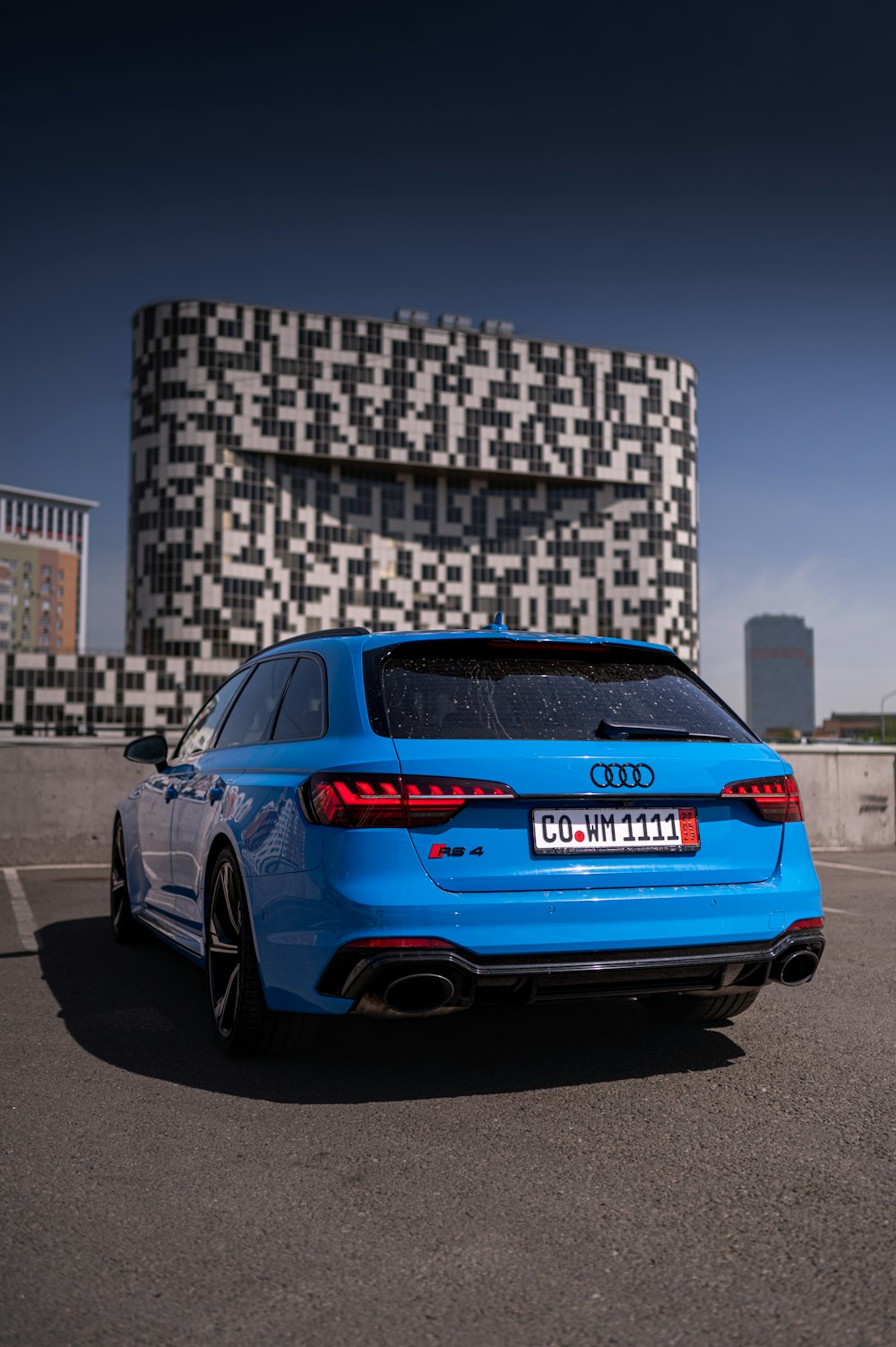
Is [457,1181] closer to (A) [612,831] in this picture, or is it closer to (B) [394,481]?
(A) [612,831]

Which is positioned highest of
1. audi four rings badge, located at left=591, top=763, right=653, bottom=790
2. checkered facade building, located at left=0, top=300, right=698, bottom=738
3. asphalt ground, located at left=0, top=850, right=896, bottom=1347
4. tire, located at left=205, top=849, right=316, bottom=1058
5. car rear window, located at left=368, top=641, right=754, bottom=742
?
checkered facade building, located at left=0, top=300, right=698, bottom=738

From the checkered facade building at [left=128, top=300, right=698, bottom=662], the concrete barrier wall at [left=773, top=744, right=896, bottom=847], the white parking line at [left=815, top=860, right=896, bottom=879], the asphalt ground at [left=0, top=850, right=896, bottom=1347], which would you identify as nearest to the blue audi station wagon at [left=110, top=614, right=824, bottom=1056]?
the asphalt ground at [left=0, top=850, right=896, bottom=1347]

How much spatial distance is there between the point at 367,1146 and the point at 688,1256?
42.5 inches

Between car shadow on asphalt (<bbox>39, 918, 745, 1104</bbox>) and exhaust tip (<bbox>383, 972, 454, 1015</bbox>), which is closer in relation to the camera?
exhaust tip (<bbox>383, 972, 454, 1015</bbox>)

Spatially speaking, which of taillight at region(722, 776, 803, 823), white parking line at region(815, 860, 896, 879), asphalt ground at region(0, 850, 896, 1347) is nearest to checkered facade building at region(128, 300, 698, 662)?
white parking line at region(815, 860, 896, 879)

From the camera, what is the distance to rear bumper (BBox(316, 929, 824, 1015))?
140 inches

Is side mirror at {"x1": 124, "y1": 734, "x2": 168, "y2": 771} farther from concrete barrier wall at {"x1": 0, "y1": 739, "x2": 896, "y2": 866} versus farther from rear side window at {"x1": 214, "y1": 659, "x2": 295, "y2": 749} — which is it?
concrete barrier wall at {"x1": 0, "y1": 739, "x2": 896, "y2": 866}

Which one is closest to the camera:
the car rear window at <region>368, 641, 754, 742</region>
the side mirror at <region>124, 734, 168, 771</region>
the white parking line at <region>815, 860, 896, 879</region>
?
the car rear window at <region>368, 641, 754, 742</region>

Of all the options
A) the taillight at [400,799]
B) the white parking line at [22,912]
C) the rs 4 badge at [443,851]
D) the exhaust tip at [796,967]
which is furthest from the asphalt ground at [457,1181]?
the white parking line at [22,912]

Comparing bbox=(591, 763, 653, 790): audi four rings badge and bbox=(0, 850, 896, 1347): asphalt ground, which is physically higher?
bbox=(591, 763, 653, 790): audi four rings badge

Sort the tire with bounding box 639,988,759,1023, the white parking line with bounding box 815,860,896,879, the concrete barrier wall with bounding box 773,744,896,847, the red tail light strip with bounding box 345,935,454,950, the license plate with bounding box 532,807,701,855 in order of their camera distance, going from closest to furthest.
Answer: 1. the red tail light strip with bounding box 345,935,454,950
2. the license plate with bounding box 532,807,701,855
3. the tire with bounding box 639,988,759,1023
4. the white parking line with bounding box 815,860,896,879
5. the concrete barrier wall with bounding box 773,744,896,847

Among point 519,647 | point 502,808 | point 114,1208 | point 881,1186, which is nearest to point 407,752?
point 502,808

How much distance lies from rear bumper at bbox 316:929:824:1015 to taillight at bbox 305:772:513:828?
0.39 metres

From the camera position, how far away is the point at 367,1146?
334 cm
